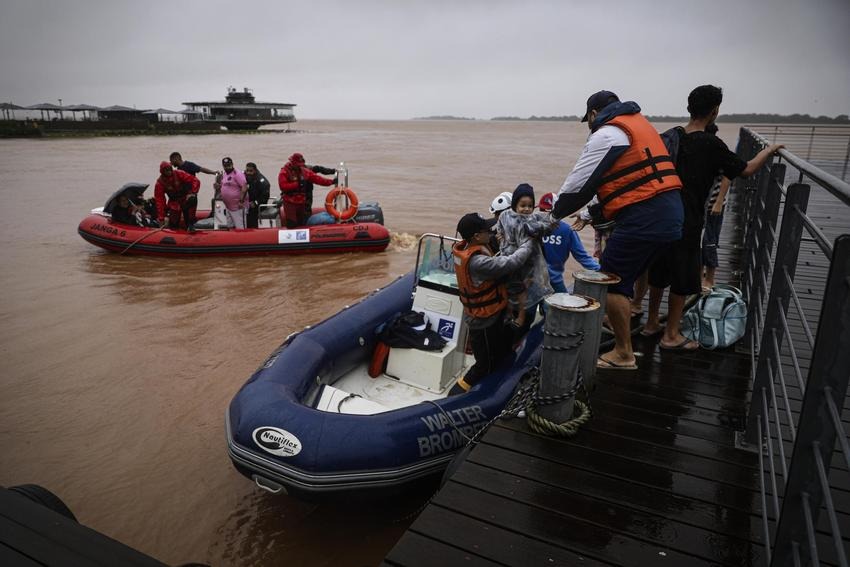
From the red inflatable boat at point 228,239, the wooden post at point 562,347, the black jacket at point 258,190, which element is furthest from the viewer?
the black jacket at point 258,190

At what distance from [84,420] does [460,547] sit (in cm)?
449

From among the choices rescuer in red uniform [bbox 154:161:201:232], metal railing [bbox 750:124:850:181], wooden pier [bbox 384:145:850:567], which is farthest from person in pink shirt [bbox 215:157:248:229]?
metal railing [bbox 750:124:850:181]

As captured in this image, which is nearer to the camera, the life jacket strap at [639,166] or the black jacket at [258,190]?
the life jacket strap at [639,166]

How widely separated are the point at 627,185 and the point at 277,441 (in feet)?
7.96

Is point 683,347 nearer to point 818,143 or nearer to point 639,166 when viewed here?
point 639,166

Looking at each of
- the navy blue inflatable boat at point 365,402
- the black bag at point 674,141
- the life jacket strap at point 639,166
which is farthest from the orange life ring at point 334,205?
the life jacket strap at point 639,166

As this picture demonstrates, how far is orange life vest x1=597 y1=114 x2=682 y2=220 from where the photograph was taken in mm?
2818

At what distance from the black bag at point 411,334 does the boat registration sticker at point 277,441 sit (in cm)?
141

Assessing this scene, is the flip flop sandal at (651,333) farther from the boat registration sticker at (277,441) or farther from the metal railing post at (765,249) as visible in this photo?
the boat registration sticker at (277,441)

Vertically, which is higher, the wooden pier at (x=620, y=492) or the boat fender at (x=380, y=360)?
the wooden pier at (x=620, y=492)

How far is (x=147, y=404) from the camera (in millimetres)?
5387

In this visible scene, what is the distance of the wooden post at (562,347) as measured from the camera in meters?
2.49

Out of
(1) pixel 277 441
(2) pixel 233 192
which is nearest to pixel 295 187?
(2) pixel 233 192

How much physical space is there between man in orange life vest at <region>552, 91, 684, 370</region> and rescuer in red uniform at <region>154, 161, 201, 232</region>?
8526mm
